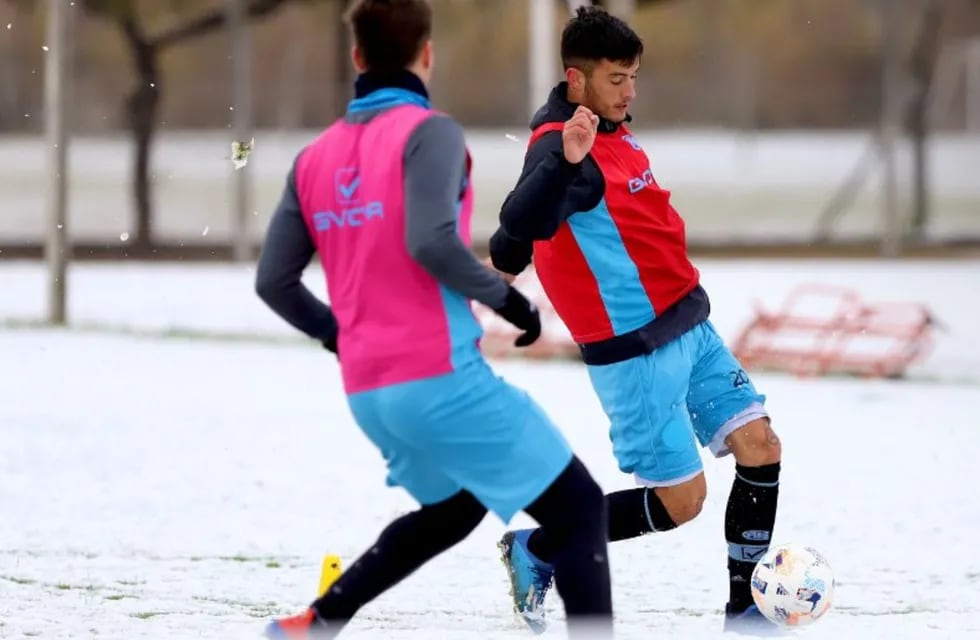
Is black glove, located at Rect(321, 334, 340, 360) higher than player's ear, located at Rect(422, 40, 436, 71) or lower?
lower

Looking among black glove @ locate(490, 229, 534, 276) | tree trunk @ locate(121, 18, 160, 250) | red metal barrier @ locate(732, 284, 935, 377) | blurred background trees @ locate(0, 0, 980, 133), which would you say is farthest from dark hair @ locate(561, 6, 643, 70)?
blurred background trees @ locate(0, 0, 980, 133)

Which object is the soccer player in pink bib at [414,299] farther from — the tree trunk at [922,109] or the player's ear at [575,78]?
the tree trunk at [922,109]

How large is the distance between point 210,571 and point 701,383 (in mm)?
1883

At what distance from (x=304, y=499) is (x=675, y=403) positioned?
2.95 meters

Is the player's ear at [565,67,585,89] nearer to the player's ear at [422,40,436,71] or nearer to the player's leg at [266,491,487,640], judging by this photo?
the player's ear at [422,40,436,71]

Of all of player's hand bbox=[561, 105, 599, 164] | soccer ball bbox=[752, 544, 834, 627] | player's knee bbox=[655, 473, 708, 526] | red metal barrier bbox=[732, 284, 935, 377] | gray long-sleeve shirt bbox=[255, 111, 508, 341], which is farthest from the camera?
red metal barrier bbox=[732, 284, 935, 377]

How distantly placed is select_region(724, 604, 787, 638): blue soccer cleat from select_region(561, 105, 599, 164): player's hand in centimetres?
142

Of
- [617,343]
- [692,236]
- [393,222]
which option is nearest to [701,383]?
[617,343]

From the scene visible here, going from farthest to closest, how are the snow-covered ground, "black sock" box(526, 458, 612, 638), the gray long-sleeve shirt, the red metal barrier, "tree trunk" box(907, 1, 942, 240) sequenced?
"tree trunk" box(907, 1, 942, 240) < the red metal barrier < the snow-covered ground < "black sock" box(526, 458, 612, 638) < the gray long-sleeve shirt

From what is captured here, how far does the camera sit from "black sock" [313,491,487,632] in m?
4.11

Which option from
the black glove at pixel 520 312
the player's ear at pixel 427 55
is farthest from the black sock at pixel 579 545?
the player's ear at pixel 427 55

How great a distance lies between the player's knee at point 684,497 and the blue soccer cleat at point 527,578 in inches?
14.1

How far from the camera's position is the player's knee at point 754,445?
5.10m

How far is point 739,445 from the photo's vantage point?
5109 mm
